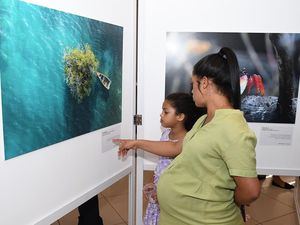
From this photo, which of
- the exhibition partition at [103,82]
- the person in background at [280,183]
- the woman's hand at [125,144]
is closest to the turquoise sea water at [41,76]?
the exhibition partition at [103,82]

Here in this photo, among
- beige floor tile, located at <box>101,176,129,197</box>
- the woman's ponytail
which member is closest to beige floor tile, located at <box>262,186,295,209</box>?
beige floor tile, located at <box>101,176,129,197</box>

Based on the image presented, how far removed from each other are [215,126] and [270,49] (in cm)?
88

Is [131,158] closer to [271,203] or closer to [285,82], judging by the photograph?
[285,82]

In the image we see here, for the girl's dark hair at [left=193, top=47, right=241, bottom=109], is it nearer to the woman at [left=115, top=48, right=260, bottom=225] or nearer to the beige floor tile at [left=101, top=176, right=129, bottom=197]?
the woman at [left=115, top=48, right=260, bottom=225]

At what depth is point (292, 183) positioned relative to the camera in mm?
3883

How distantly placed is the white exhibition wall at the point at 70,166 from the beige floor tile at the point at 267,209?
69.0 inches

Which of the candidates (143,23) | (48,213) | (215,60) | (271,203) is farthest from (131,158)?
(271,203)

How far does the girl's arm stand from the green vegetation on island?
42 centimetres

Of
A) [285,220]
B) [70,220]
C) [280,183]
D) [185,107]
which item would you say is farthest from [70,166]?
[280,183]

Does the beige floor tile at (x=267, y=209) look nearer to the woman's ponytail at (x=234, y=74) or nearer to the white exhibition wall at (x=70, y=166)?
the white exhibition wall at (x=70, y=166)

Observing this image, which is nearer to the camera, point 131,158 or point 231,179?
point 231,179

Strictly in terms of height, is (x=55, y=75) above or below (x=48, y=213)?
above

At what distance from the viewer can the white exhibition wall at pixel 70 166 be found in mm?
1088

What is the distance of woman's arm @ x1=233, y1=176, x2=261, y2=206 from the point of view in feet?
3.59
